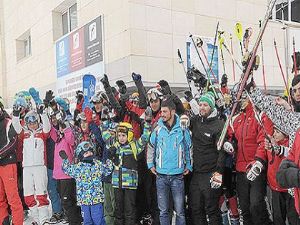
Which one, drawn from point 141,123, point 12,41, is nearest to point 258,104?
point 141,123

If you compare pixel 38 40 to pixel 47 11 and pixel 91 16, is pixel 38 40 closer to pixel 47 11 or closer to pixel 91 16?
pixel 47 11

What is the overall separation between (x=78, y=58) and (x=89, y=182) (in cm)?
639

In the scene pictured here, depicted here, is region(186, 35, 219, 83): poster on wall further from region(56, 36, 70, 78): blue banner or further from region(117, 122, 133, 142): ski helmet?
region(117, 122, 133, 142): ski helmet

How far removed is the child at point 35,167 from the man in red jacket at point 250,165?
265 cm

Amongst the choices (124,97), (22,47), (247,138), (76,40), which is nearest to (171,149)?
(247,138)

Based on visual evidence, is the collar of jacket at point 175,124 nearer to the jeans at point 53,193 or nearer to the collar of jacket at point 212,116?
the collar of jacket at point 212,116

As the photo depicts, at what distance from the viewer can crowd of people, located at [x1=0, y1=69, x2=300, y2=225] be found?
406cm

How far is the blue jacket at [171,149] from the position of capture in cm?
436

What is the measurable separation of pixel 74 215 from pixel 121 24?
4.80m

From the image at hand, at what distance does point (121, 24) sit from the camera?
876cm

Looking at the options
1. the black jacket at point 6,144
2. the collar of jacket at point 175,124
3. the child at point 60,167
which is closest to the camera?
the collar of jacket at point 175,124

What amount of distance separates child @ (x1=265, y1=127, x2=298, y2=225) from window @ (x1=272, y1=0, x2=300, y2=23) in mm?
8632

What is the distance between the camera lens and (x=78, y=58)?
10586 mm

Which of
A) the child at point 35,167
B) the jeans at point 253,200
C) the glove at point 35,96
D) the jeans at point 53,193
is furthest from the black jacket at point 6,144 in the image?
the jeans at point 253,200
